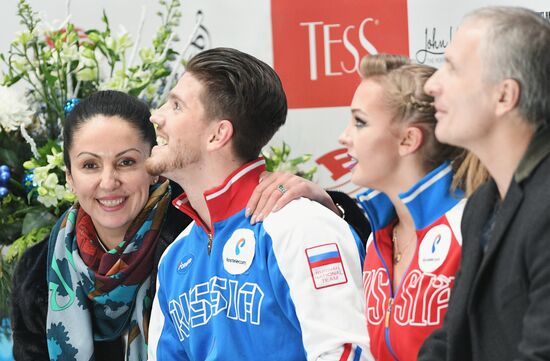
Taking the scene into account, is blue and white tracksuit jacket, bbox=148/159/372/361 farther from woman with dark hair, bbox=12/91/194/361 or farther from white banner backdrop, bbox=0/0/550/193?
white banner backdrop, bbox=0/0/550/193

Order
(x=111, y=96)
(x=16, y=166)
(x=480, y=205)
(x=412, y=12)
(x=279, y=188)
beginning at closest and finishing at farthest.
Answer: (x=480, y=205), (x=279, y=188), (x=111, y=96), (x=16, y=166), (x=412, y=12)

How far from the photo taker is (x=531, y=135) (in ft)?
4.86

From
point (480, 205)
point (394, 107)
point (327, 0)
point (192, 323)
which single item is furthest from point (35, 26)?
point (480, 205)

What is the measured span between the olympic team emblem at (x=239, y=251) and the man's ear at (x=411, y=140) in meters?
0.49

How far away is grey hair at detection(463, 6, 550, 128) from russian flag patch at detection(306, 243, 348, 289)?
0.72 m

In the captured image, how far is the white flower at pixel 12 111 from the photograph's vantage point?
308cm

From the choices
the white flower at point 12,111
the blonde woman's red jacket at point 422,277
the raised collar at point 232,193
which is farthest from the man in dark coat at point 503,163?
the white flower at point 12,111

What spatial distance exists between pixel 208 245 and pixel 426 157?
2.21 ft

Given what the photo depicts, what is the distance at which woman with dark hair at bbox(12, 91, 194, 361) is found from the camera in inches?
105

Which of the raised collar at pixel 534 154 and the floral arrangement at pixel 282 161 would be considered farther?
the floral arrangement at pixel 282 161

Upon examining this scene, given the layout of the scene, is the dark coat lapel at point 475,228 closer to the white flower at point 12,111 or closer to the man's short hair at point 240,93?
the man's short hair at point 240,93

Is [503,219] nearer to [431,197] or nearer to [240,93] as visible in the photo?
[431,197]

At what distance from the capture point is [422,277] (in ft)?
5.95

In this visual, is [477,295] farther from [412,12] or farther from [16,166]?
[412,12]
